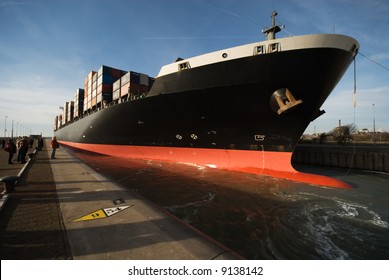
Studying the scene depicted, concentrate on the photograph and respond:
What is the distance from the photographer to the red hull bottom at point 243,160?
34.9 feet

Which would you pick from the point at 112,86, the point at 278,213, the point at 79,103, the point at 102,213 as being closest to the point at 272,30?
the point at 278,213

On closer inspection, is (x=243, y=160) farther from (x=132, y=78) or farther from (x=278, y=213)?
(x=132, y=78)

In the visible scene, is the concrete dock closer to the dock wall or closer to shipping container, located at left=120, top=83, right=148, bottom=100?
shipping container, located at left=120, top=83, right=148, bottom=100

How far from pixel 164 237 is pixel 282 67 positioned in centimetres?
945

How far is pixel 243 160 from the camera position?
39.9ft

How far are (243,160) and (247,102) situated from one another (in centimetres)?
341

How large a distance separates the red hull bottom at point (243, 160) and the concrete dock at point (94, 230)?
24.6 feet

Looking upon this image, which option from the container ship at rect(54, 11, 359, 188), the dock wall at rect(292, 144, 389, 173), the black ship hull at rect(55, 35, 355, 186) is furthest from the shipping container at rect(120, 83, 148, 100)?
the dock wall at rect(292, 144, 389, 173)

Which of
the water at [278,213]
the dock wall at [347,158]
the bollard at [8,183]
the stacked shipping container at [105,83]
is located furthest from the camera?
the stacked shipping container at [105,83]

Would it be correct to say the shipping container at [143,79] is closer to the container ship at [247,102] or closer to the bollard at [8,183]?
the container ship at [247,102]

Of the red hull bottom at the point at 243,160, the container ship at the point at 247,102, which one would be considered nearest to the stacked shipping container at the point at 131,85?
the container ship at the point at 247,102

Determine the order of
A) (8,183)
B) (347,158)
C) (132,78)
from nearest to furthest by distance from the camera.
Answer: (8,183) < (347,158) < (132,78)

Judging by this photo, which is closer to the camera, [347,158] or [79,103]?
[347,158]

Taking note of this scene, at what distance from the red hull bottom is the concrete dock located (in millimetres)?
7504
